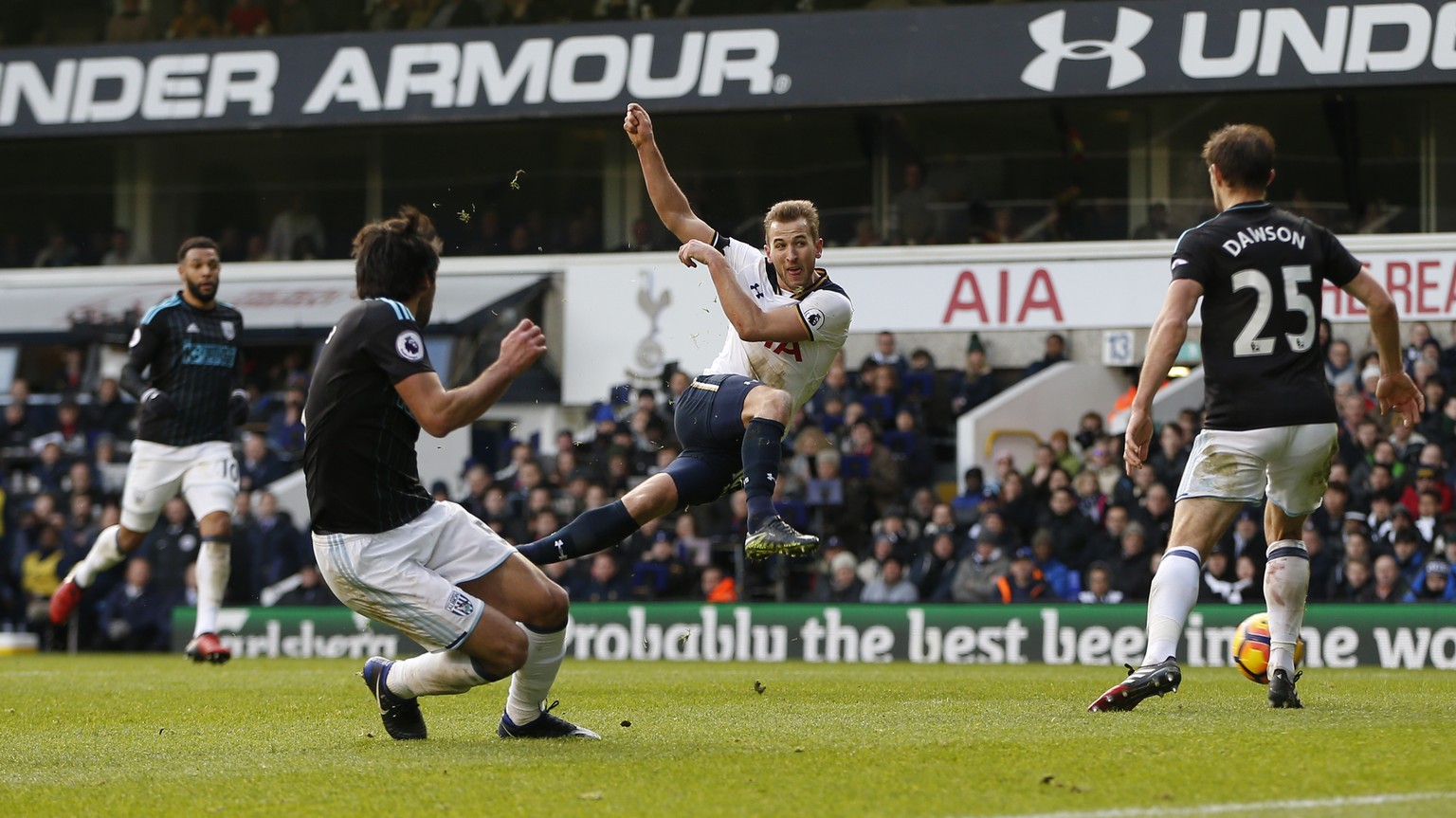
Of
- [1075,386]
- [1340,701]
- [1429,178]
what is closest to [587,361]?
[1075,386]

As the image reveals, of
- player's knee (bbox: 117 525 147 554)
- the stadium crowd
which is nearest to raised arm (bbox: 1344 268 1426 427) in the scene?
the stadium crowd

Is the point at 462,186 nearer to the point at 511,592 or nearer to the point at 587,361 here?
the point at 587,361

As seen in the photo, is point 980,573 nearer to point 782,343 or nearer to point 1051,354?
point 1051,354

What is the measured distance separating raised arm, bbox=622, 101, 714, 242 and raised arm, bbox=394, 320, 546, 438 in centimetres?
302

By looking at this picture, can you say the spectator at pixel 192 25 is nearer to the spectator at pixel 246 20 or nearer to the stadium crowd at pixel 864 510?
the spectator at pixel 246 20

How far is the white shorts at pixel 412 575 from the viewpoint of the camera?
6.29m

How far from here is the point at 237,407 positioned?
12547 millimetres

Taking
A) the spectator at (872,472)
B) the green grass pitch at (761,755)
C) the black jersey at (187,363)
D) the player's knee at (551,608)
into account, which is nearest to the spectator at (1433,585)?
the spectator at (872,472)

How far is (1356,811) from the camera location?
481 centimetres

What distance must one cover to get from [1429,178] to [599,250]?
9.89 metres

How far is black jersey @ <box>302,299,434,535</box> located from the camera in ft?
20.5

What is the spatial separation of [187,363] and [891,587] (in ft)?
23.8

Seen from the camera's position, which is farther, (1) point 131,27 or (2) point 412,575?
(1) point 131,27

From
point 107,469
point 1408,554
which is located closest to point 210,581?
point 1408,554
